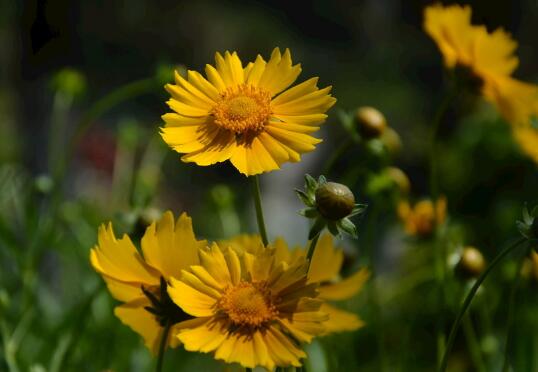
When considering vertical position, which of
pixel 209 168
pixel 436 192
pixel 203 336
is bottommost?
pixel 203 336

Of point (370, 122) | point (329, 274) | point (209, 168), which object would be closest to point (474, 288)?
point (329, 274)

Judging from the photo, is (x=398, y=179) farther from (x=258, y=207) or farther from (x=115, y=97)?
(x=258, y=207)

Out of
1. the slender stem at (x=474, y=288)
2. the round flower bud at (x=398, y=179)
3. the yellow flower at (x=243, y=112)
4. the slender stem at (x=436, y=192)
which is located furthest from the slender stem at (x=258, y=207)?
the round flower bud at (x=398, y=179)

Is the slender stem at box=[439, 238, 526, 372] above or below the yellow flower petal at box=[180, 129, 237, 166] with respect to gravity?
below

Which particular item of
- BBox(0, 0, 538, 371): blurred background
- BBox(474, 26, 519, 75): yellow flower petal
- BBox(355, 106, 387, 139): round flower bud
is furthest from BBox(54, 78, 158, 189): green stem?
BBox(474, 26, 519, 75): yellow flower petal

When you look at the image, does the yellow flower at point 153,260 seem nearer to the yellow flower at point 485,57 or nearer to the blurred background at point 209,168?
the blurred background at point 209,168

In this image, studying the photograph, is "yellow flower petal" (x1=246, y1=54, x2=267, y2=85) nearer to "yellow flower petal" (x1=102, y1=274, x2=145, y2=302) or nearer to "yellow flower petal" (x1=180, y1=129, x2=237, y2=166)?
"yellow flower petal" (x1=180, y1=129, x2=237, y2=166)
